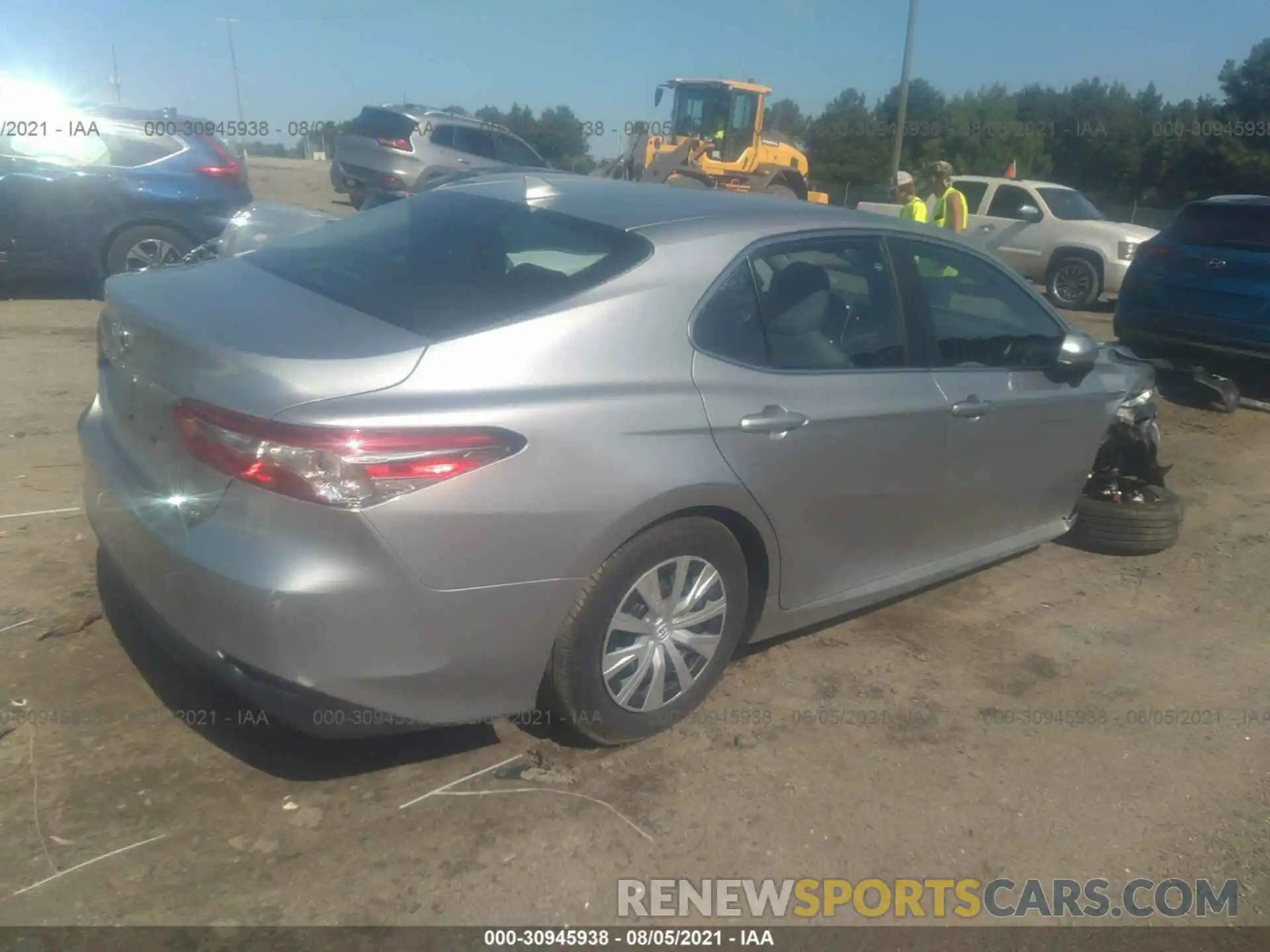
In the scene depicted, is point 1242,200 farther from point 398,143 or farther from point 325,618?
point 398,143

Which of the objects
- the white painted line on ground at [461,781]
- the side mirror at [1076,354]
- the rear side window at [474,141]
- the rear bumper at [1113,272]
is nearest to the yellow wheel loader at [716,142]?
the rear side window at [474,141]

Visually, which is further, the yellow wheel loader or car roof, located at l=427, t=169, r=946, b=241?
the yellow wheel loader

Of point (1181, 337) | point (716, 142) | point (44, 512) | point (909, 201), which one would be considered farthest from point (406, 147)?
point (44, 512)

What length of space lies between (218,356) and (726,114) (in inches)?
782

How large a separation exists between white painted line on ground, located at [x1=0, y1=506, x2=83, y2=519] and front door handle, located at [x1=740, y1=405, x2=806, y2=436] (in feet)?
10.2

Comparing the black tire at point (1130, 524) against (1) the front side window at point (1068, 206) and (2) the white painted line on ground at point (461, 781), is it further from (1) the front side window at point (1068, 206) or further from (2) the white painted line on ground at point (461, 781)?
(1) the front side window at point (1068, 206)

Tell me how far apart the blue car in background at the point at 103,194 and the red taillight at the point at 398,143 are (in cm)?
818

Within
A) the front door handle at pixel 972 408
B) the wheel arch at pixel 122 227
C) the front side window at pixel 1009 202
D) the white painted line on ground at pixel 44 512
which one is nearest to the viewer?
the front door handle at pixel 972 408

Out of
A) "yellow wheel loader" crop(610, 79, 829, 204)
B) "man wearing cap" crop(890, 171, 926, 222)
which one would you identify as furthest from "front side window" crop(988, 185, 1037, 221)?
"man wearing cap" crop(890, 171, 926, 222)

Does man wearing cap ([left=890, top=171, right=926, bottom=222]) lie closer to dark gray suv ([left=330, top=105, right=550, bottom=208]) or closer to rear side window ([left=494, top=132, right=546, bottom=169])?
dark gray suv ([left=330, top=105, right=550, bottom=208])

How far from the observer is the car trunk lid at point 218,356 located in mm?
2598

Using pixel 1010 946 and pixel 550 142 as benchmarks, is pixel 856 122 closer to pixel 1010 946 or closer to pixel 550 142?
pixel 550 142

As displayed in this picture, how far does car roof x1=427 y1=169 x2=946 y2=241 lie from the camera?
134 inches

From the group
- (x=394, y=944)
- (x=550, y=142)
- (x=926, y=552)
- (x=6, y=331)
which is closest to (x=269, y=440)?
(x=394, y=944)
